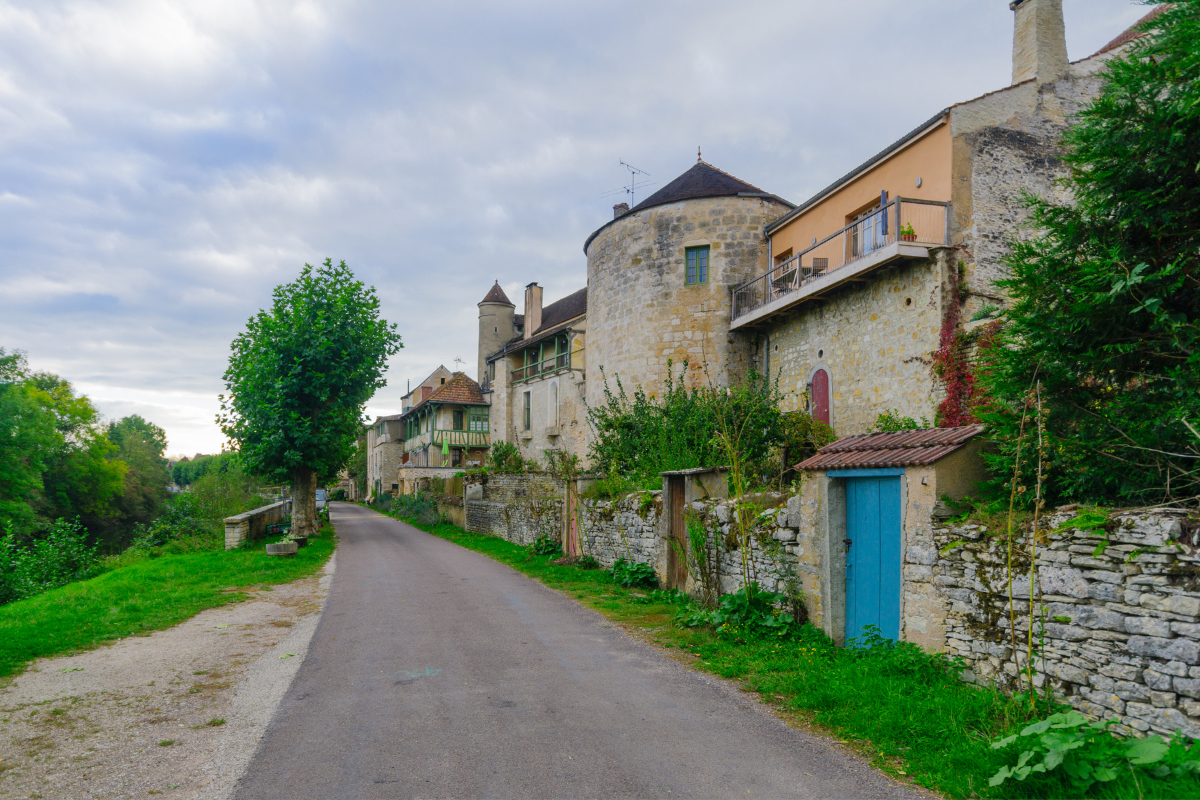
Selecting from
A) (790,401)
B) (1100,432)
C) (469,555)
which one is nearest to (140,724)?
(1100,432)

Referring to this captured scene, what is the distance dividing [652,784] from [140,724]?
392 centimetres

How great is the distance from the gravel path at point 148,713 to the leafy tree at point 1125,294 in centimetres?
615

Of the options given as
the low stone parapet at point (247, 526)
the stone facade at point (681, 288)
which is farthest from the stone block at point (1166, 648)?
the low stone parapet at point (247, 526)

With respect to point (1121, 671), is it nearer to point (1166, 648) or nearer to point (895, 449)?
point (1166, 648)

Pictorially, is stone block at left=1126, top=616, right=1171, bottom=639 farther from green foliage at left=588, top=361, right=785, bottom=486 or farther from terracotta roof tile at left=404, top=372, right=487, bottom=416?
terracotta roof tile at left=404, top=372, right=487, bottom=416

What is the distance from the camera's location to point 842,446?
25.0 ft

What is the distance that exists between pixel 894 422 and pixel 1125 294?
31.6 feet

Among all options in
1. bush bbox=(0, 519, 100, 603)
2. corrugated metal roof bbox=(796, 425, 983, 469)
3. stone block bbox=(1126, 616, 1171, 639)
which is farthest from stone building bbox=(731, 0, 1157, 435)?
bush bbox=(0, 519, 100, 603)

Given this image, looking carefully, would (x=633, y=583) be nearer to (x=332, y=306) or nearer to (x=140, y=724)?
(x=140, y=724)

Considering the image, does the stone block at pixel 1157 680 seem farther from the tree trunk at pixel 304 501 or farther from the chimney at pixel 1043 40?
the tree trunk at pixel 304 501

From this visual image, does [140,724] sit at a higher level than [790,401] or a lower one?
lower

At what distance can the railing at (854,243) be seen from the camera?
1343 cm

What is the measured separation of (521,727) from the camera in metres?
5.04

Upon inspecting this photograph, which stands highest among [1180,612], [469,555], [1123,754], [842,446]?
[842,446]
